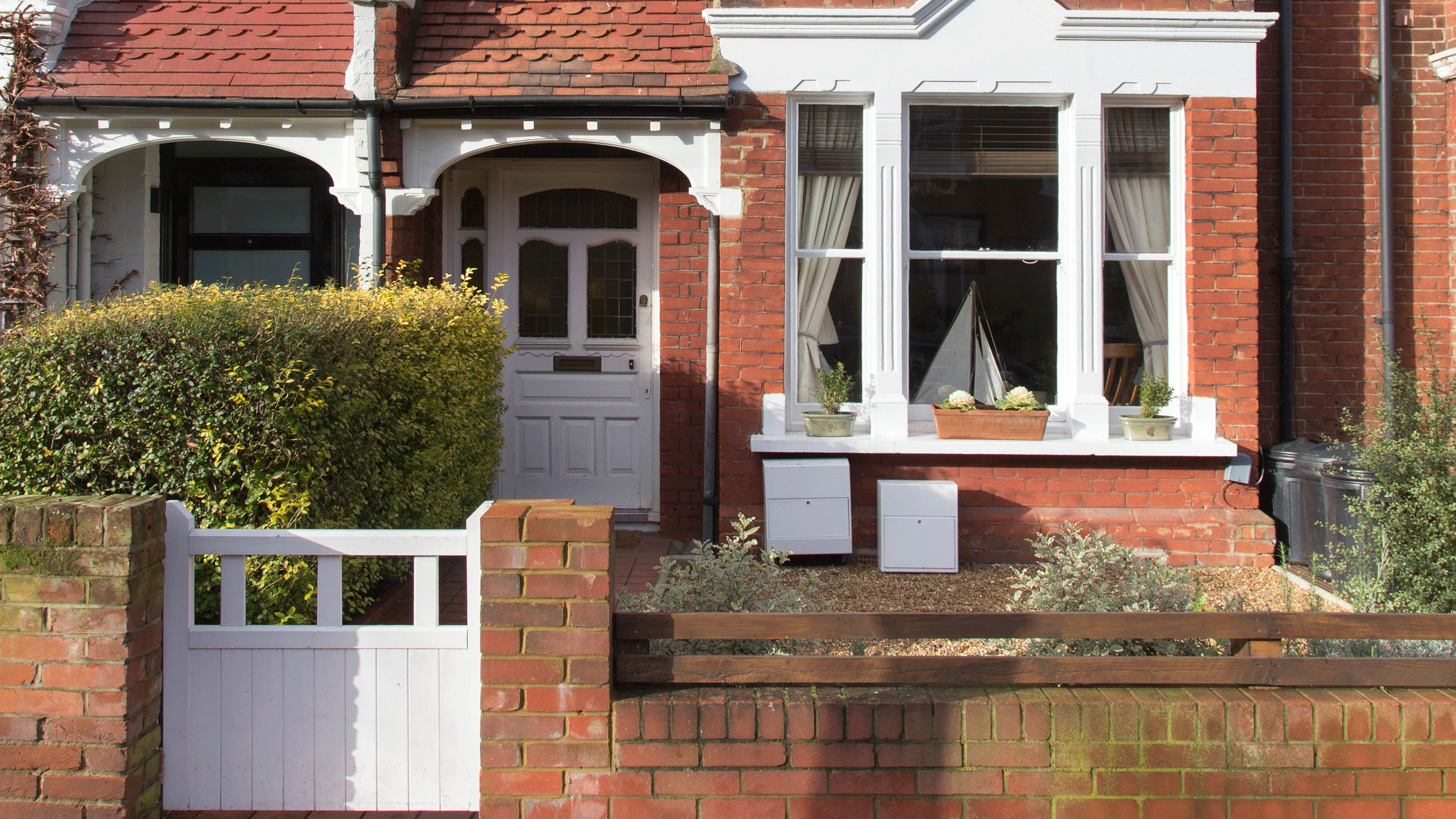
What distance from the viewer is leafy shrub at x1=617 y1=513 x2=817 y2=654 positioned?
3.27 m

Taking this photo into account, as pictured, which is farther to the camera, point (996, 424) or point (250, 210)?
point (250, 210)

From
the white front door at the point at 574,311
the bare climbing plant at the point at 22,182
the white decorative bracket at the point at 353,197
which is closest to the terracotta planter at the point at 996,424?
the white front door at the point at 574,311

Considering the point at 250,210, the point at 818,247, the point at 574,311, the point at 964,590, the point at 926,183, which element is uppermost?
the point at 250,210

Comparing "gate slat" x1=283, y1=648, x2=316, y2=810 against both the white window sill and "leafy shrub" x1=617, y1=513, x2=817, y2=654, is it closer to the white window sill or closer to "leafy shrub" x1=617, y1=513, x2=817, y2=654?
"leafy shrub" x1=617, y1=513, x2=817, y2=654

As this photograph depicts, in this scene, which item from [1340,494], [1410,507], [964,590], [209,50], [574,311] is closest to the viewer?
[1410,507]

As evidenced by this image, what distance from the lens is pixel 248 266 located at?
7.74 meters

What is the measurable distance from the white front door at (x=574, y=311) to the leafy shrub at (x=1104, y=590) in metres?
3.91

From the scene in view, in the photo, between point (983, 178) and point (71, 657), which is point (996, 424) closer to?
point (983, 178)

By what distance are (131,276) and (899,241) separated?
18.4 ft

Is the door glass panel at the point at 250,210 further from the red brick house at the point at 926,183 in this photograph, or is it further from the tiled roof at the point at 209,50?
the tiled roof at the point at 209,50

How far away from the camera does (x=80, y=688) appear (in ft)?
8.75

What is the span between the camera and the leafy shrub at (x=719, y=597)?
3.27 meters

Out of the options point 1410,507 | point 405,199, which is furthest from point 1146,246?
point 405,199

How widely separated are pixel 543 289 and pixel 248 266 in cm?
241
